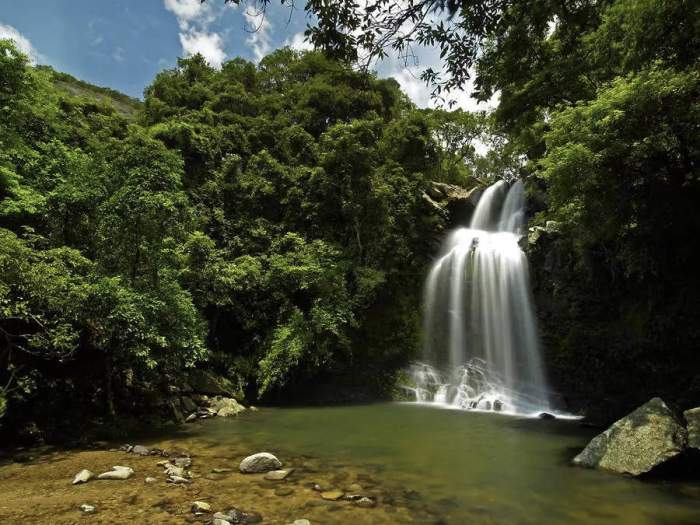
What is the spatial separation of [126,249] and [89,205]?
202 centimetres

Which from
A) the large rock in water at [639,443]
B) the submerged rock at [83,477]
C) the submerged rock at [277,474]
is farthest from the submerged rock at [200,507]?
the large rock in water at [639,443]

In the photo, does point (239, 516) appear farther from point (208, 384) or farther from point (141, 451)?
point (208, 384)

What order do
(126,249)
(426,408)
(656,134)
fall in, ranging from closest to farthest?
1. (656,134)
2. (126,249)
3. (426,408)

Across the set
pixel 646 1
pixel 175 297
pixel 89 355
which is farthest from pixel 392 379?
pixel 646 1

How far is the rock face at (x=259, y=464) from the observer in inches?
283

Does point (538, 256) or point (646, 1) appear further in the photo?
point (538, 256)

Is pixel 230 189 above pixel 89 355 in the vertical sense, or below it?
above

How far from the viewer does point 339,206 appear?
1909 centimetres

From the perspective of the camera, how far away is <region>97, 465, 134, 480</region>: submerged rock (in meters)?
6.74

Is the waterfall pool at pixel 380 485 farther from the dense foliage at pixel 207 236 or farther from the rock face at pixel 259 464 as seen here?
the dense foliage at pixel 207 236

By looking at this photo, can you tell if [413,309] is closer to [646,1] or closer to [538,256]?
[538,256]

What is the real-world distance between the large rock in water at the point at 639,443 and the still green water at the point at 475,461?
0.29m

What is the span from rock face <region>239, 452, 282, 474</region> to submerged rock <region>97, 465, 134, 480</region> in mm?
1692

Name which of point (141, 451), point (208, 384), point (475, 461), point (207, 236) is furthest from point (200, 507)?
point (207, 236)
